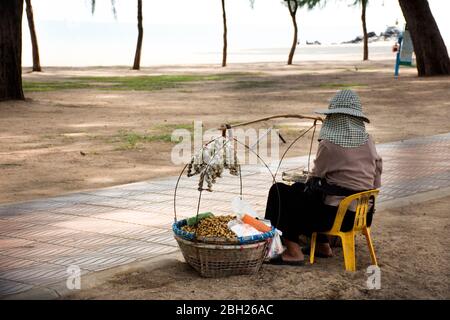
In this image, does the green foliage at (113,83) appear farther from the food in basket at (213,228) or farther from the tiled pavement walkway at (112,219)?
the food in basket at (213,228)

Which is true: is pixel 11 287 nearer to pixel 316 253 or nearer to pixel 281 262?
pixel 281 262

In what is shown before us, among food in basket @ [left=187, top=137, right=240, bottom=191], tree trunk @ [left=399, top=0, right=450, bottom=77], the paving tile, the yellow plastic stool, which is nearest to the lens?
the paving tile

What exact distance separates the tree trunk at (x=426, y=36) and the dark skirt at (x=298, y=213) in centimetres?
2296

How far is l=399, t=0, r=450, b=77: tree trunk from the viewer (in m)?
28.3

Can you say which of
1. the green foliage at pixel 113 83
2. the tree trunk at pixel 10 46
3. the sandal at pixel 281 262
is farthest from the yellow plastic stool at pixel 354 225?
the green foliage at pixel 113 83

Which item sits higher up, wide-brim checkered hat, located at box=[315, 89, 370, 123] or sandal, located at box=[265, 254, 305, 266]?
wide-brim checkered hat, located at box=[315, 89, 370, 123]

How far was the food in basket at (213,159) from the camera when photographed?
20.7 feet

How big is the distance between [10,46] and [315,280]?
16.5m

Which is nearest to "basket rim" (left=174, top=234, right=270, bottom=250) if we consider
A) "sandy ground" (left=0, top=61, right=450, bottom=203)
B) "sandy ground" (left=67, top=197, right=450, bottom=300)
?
"sandy ground" (left=67, top=197, right=450, bottom=300)

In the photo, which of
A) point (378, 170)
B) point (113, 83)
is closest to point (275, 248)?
point (378, 170)

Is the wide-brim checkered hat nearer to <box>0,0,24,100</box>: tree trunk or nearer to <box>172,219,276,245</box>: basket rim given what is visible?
<box>172,219,276,245</box>: basket rim

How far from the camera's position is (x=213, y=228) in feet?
20.9

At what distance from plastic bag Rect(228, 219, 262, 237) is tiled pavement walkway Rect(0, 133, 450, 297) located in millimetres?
783

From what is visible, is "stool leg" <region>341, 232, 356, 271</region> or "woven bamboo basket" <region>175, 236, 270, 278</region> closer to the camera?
"woven bamboo basket" <region>175, 236, 270, 278</region>
